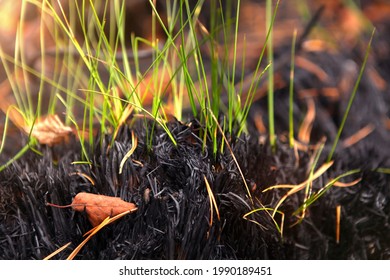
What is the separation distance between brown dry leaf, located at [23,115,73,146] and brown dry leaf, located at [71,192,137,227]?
0.74ft

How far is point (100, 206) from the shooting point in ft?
3.21

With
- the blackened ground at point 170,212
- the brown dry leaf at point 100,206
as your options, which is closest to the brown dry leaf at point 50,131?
the blackened ground at point 170,212

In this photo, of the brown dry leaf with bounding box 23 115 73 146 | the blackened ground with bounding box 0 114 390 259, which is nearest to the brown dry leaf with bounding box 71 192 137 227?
the blackened ground with bounding box 0 114 390 259

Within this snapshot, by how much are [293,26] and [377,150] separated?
0.44m

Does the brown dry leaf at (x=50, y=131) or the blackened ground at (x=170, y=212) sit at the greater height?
the brown dry leaf at (x=50, y=131)

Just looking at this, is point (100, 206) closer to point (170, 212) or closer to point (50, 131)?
point (170, 212)

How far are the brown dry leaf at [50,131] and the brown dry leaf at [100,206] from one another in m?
0.23

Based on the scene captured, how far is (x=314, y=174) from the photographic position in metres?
1.23

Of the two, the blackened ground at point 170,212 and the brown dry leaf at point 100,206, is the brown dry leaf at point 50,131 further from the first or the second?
the brown dry leaf at point 100,206

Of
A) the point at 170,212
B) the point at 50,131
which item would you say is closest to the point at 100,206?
the point at 170,212

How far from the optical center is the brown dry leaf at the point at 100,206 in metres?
0.97

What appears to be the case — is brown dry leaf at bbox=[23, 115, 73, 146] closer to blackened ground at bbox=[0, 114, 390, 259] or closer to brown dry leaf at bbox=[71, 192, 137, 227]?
blackened ground at bbox=[0, 114, 390, 259]
